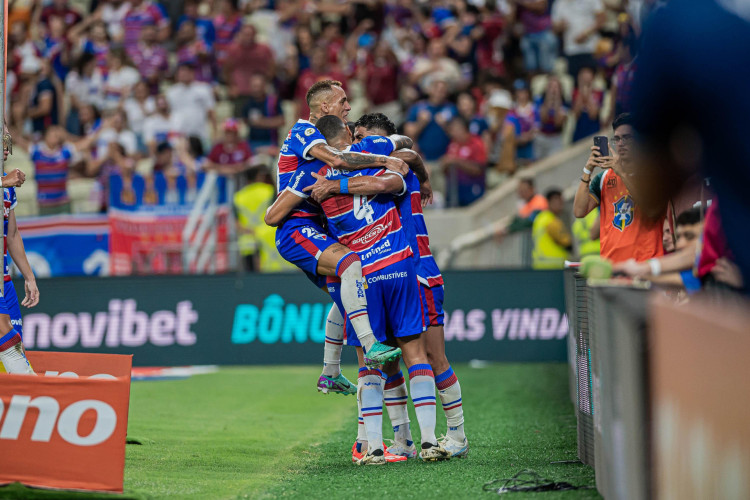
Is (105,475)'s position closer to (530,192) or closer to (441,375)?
(441,375)

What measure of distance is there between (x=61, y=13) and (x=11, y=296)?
16183 millimetres

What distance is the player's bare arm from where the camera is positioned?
6816 millimetres

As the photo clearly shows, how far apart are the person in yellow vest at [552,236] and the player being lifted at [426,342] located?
744 cm

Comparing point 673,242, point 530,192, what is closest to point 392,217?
point 673,242

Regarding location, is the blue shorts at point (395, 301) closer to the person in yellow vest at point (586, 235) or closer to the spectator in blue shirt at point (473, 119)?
the person in yellow vest at point (586, 235)

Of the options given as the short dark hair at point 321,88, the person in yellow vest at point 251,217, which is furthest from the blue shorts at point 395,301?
the person in yellow vest at point 251,217

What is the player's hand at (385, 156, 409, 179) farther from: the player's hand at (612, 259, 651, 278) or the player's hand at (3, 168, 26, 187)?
the player's hand at (612, 259, 651, 278)

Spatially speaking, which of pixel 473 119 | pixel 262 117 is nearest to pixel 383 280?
pixel 473 119

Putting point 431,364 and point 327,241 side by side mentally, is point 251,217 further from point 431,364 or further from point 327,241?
point 431,364

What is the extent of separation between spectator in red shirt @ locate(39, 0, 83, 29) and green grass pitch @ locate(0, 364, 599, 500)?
11621mm

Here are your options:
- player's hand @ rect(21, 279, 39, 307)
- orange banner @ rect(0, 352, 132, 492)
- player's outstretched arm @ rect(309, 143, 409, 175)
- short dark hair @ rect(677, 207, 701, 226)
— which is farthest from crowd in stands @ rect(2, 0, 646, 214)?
short dark hair @ rect(677, 207, 701, 226)

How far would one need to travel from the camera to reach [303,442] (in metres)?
8.19

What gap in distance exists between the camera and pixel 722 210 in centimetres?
287

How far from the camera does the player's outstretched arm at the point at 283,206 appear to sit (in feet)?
23.4
